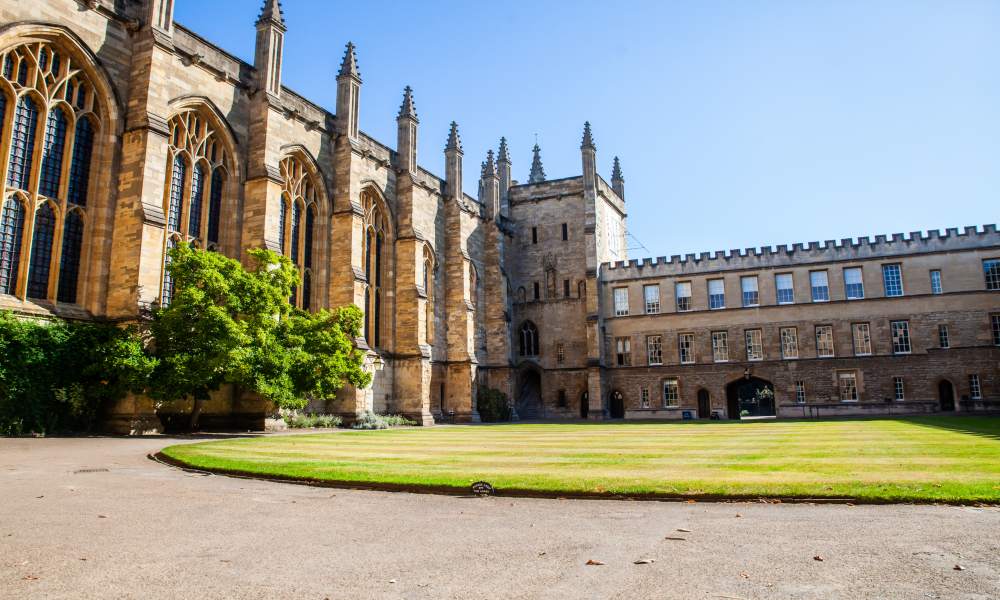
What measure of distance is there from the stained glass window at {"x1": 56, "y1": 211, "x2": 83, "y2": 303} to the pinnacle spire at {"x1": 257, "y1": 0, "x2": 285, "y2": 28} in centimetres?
1117

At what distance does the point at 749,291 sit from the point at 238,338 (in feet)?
104

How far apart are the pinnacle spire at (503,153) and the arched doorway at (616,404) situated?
18809mm

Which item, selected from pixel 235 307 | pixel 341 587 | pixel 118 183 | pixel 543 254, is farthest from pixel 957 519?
A: pixel 543 254

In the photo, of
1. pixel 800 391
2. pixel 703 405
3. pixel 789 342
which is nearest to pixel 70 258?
pixel 703 405

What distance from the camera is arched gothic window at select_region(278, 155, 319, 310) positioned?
29.3 meters

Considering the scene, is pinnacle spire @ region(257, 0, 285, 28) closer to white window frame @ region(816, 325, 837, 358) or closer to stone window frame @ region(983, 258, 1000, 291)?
white window frame @ region(816, 325, 837, 358)

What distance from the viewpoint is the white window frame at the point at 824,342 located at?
3931cm

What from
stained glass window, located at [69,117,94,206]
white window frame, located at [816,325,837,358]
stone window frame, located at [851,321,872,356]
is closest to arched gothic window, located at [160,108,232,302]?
stained glass window, located at [69,117,94,206]

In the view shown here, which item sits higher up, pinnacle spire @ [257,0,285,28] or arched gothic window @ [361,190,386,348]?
pinnacle spire @ [257,0,285,28]

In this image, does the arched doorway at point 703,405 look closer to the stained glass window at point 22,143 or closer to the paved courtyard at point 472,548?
the stained glass window at point 22,143

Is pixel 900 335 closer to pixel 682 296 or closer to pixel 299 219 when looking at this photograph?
pixel 682 296

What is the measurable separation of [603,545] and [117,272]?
20255mm

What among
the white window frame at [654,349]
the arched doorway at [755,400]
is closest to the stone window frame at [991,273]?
the white window frame at [654,349]

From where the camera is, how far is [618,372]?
1715 inches
